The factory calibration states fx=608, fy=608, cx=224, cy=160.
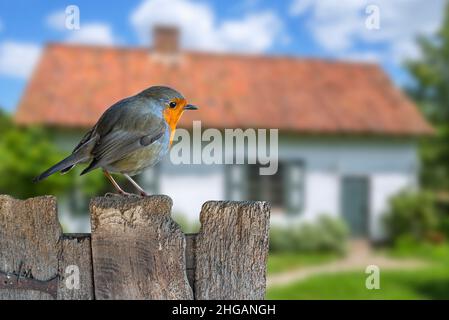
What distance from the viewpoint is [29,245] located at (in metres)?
2.56

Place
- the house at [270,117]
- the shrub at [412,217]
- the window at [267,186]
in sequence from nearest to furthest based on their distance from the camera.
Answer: the house at [270,117]
the window at [267,186]
the shrub at [412,217]

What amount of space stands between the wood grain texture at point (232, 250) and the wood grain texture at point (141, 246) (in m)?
0.09

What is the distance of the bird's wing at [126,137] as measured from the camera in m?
2.53

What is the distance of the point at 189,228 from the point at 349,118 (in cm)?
567

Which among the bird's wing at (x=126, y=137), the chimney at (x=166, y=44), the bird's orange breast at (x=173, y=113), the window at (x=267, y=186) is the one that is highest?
the chimney at (x=166, y=44)

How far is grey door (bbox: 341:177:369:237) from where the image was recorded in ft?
55.9

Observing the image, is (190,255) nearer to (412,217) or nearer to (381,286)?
(381,286)

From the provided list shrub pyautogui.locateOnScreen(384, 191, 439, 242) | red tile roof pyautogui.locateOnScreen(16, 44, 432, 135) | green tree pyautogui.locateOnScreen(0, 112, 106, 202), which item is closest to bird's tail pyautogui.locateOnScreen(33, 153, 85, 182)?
green tree pyautogui.locateOnScreen(0, 112, 106, 202)

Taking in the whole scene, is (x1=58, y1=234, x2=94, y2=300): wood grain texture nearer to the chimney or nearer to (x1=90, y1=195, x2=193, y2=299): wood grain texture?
(x1=90, y1=195, x2=193, y2=299): wood grain texture

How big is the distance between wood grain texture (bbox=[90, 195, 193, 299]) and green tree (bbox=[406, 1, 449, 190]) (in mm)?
23443

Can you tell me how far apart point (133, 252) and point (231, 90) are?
14.4m

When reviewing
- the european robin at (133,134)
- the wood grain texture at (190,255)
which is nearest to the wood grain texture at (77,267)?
the european robin at (133,134)

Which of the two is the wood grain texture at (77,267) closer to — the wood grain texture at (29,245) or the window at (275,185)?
the wood grain texture at (29,245)
